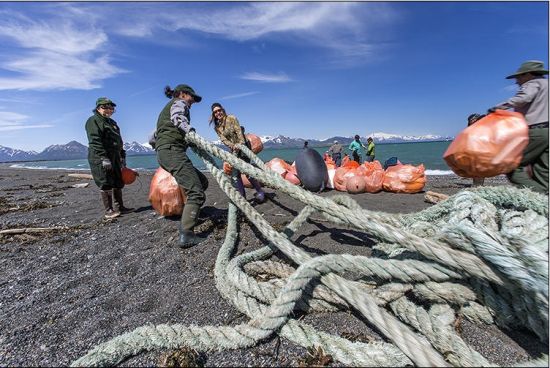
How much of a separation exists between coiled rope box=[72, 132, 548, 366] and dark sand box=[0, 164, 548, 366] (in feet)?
0.32

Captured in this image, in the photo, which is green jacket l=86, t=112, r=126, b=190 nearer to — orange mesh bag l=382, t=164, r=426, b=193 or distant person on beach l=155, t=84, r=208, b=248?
distant person on beach l=155, t=84, r=208, b=248

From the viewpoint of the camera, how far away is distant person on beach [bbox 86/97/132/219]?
472 centimetres

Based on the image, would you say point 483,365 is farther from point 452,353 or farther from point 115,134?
point 115,134

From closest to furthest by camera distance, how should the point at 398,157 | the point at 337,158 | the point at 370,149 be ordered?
the point at 370,149 → the point at 337,158 → the point at 398,157

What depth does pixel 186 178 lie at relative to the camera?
342 centimetres

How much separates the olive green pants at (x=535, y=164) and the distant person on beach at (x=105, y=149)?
17.7ft

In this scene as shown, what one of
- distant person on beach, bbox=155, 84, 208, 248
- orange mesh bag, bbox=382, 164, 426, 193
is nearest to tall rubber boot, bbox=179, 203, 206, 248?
distant person on beach, bbox=155, 84, 208, 248

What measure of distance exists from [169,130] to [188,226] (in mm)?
1202

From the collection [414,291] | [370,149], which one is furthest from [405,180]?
[370,149]

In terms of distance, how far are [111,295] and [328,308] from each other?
5.71 feet

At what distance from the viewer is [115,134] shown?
5.04m

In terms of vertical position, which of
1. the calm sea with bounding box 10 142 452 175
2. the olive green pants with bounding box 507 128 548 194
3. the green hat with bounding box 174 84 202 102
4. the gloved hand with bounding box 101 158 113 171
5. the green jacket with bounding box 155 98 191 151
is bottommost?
the calm sea with bounding box 10 142 452 175

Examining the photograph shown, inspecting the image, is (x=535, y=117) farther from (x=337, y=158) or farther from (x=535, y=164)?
(x=337, y=158)

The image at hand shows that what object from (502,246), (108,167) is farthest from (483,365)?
(108,167)
